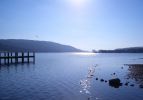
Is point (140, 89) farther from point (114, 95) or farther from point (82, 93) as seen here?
point (82, 93)

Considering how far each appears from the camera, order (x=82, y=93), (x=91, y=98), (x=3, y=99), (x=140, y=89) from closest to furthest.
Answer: (x=3, y=99), (x=91, y=98), (x=82, y=93), (x=140, y=89)

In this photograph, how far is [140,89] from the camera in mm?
34562

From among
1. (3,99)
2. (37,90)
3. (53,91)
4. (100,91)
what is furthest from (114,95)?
(3,99)

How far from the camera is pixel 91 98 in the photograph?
28719mm

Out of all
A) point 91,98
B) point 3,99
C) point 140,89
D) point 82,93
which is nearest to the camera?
point 3,99

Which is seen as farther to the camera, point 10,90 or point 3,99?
point 10,90

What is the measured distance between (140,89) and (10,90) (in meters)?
19.9

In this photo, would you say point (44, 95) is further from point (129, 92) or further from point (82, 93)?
point (129, 92)

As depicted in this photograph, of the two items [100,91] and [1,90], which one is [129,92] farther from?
[1,90]

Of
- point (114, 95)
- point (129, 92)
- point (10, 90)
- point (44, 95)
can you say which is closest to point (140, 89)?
point (129, 92)

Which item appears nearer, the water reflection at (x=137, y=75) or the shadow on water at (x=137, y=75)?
the shadow on water at (x=137, y=75)

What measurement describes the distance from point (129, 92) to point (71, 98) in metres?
9.54

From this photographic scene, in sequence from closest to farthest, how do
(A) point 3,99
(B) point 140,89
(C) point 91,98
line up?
(A) point 3,99 → (C) point 91,98 → (B) point 140,89

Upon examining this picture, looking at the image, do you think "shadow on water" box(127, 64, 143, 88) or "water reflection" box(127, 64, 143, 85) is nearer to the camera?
"shadow on water" box(127, 64, 143, 88)
